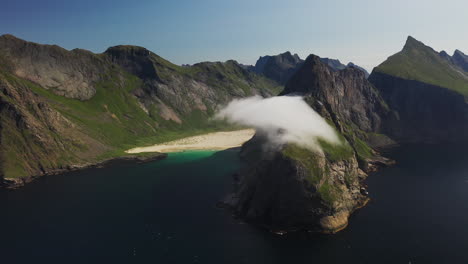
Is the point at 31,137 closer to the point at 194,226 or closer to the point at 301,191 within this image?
the point at 194,226

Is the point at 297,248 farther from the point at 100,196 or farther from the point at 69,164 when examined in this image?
the point at 69,164

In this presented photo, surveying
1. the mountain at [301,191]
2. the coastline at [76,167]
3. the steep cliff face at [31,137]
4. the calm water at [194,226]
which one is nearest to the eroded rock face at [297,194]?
the mountain at [301,191]

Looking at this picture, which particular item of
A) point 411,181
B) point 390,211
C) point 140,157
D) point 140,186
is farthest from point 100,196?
point 411,181

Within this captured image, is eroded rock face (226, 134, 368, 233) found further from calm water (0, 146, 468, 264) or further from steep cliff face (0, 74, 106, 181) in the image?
steep cliff face (0, 74, 106, 181)

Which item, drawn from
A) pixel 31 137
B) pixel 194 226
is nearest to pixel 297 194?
pixel 194 226

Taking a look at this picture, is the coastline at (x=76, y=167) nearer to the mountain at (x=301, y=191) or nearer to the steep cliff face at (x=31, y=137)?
the steep cliff face at (x=31, y=137)

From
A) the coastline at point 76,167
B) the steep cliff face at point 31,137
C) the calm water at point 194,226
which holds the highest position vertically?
the steep cliff face at point 31,137

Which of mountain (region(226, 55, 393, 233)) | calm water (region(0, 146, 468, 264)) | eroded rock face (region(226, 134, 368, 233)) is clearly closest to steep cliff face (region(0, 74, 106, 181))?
calm water (region(0, 146, 468, 264))
